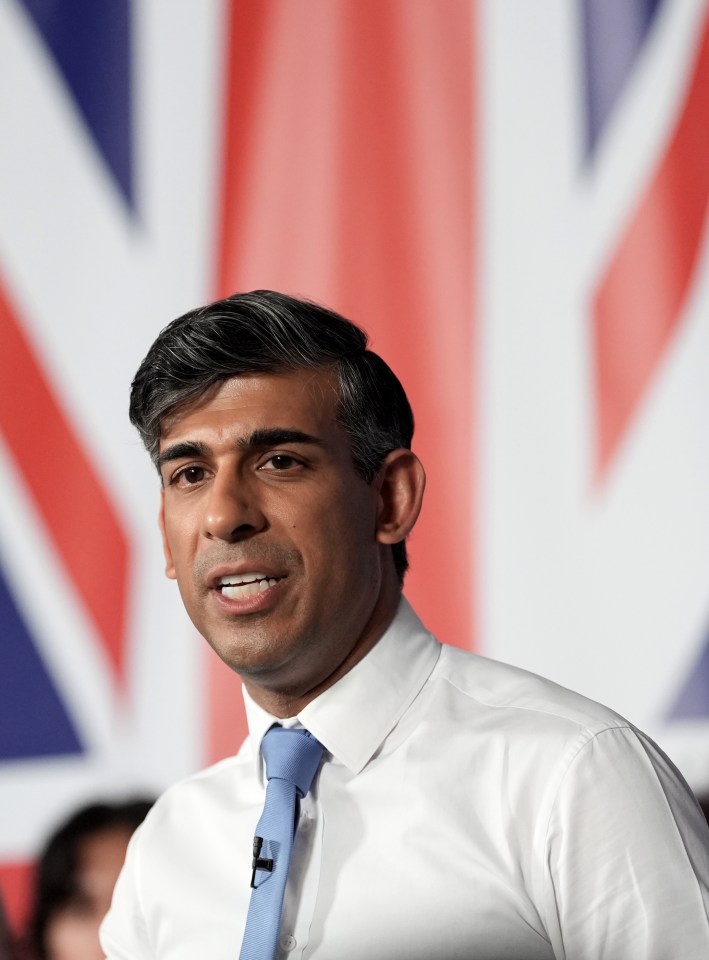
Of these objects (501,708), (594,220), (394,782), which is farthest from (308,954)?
(594,220)

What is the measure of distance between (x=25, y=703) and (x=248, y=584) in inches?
46.1

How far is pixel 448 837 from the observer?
1110 mm

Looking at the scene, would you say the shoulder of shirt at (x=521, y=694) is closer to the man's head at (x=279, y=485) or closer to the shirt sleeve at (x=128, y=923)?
the man's head at (x=279, y=485)

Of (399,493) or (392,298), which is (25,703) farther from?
(399,493)

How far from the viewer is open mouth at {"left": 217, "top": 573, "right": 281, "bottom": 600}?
1166 millimetres

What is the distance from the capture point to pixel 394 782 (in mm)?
1167

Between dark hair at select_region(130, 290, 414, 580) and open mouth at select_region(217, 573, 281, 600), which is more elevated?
dark hair at select_region(130, 290, 414, 580)

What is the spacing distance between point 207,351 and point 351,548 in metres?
0.23

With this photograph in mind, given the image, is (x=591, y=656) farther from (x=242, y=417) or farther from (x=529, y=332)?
(x=242, y=417)

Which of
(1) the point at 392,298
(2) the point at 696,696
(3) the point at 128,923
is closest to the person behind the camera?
(3) the point at 128,923

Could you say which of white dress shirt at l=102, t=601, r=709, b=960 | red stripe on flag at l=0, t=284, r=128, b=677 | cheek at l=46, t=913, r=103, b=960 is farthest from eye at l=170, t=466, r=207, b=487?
cheek at l=46, t=913, r=103, b=960

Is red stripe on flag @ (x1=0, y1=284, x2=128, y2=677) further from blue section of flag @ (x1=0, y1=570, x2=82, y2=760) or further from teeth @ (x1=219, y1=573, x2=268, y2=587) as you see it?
teeth @ (x1=219, y1=573, x2=268, y2=587)

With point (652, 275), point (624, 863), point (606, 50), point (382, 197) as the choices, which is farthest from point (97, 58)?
point (624, 863)

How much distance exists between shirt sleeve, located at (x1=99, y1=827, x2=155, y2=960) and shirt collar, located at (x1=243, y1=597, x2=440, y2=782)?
0.68 ft
